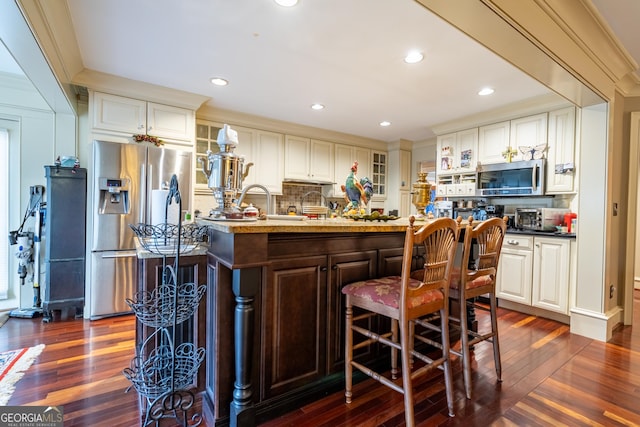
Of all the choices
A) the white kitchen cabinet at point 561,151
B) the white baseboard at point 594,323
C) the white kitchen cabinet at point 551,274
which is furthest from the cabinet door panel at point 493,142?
the white baseboard at point 594,323

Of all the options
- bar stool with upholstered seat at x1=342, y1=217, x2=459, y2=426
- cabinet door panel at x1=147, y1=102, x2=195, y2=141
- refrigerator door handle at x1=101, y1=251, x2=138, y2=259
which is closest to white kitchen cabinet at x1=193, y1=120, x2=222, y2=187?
cabinet door panel at x1=147, y1=102, x2=195, y2=141

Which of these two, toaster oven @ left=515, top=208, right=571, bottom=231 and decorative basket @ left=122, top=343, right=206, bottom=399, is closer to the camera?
decorative basket @ left=122, top=343, right=206, bottom=399

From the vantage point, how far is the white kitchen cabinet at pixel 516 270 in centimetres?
332

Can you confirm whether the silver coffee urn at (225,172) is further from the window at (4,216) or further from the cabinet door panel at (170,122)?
the window at (4,216)

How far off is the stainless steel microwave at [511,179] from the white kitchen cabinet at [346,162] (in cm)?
192

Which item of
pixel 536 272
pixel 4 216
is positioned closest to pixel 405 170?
pixel 536 272

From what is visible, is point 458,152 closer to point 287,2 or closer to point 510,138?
point 510,138

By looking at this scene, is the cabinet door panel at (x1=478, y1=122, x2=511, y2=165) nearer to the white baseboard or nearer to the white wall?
the white baseboard

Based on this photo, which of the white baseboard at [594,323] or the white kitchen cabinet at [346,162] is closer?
the white baseboard at [594,323]

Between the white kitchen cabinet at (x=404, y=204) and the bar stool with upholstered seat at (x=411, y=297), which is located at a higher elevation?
the white kitchen cabinet at (x=404, y=204)

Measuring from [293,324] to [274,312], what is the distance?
0.15 m

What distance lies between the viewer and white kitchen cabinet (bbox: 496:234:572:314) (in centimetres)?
308

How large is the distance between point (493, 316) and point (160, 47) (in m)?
3.09

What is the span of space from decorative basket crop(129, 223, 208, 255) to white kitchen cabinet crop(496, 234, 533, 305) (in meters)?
3.17
